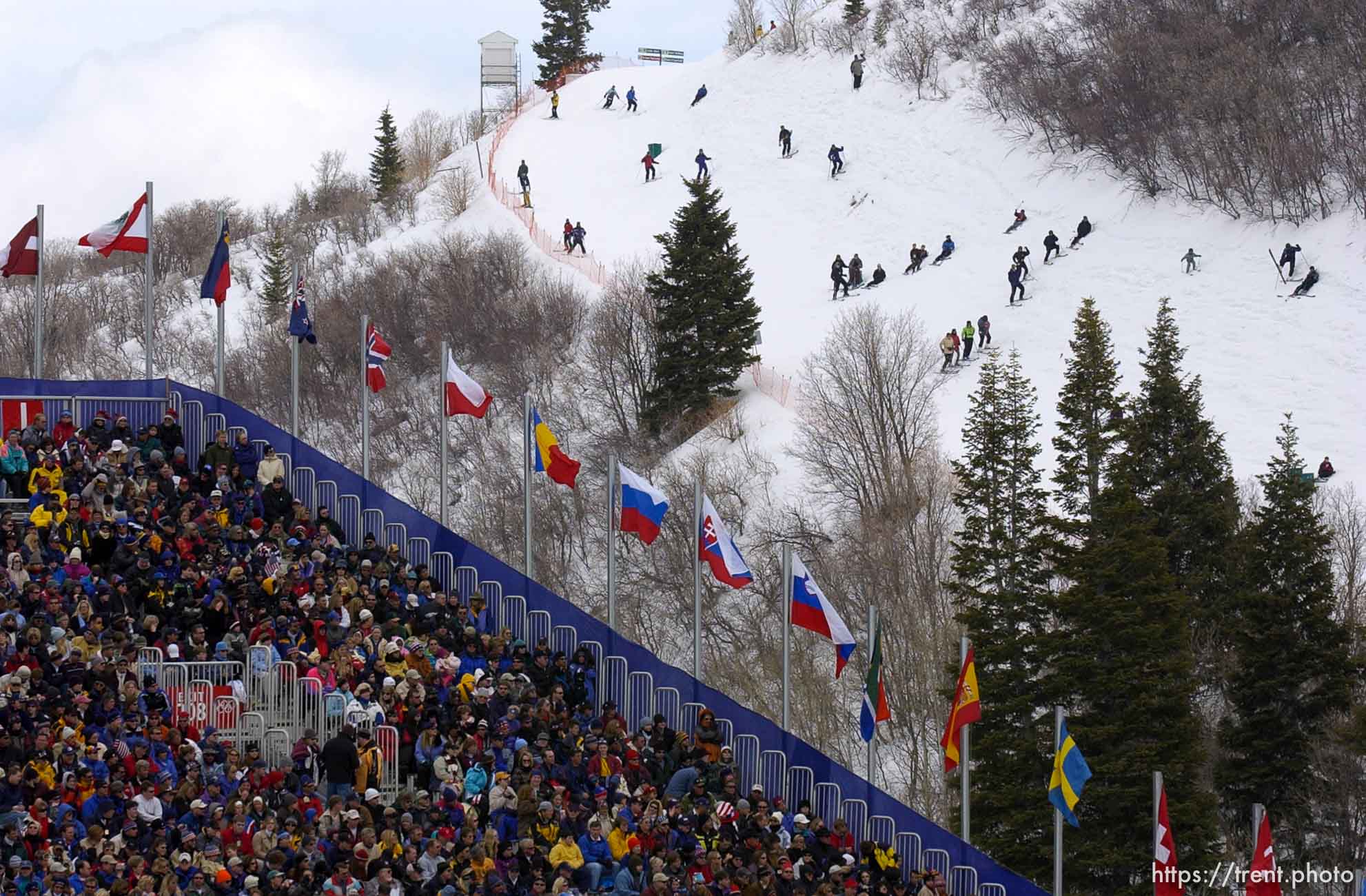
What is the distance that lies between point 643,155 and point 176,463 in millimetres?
63557

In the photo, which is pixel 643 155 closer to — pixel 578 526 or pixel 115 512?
pixel 578 526

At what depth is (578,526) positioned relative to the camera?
58.6m

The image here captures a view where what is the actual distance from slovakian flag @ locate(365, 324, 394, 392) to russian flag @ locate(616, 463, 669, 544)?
484cm

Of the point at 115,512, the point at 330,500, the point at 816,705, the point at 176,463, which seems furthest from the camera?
the point at 816,705

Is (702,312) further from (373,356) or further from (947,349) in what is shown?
(373,356)

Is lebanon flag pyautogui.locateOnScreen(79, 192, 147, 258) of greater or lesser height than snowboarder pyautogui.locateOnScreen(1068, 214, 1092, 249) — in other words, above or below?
below

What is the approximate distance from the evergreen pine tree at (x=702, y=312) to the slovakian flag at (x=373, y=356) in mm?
30294

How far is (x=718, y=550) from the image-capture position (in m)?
26.8

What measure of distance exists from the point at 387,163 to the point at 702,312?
4581cm

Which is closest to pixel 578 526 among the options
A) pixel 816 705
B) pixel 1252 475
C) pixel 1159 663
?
pixel 816 705

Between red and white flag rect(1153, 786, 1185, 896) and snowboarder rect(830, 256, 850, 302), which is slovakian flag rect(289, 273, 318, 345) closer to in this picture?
red and white flag rect(1153, 786, 1185, 896)

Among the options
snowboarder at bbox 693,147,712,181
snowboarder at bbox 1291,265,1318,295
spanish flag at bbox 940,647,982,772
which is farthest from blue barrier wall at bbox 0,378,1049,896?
snowboarder at bbox 693,147,712,181

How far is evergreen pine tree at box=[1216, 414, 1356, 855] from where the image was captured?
1540 inches

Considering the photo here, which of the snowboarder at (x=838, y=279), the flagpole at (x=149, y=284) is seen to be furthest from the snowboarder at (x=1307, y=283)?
the flagpole at (x=149, y=284)
